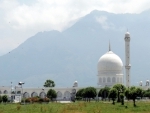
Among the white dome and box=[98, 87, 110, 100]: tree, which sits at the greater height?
the white dome

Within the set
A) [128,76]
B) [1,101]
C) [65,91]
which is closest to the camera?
[1,101]

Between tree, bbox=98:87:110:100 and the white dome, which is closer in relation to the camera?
tree, bbox=98:87:110:100

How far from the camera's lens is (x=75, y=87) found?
113 m

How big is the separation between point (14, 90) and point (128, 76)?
→ 31.8 metres

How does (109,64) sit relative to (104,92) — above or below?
above

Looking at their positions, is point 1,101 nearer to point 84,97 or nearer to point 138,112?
point 84,97

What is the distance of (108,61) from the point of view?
363 ft

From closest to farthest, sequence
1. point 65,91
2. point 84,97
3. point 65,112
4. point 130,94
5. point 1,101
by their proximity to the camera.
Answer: point 65,112 < point 130,94 < point 1,101 < point 84,97 < point 65,91

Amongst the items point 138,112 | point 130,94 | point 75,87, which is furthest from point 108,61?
point 138,112

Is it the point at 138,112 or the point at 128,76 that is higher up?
the point at 128,76

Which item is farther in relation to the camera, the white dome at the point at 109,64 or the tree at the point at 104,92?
the white dome at the point at 109,64

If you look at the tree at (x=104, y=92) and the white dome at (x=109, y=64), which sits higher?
the white dome at (x=109, y=64)

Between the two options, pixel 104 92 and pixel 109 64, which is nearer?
pixel 104 92

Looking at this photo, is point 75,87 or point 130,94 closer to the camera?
point 130,94
